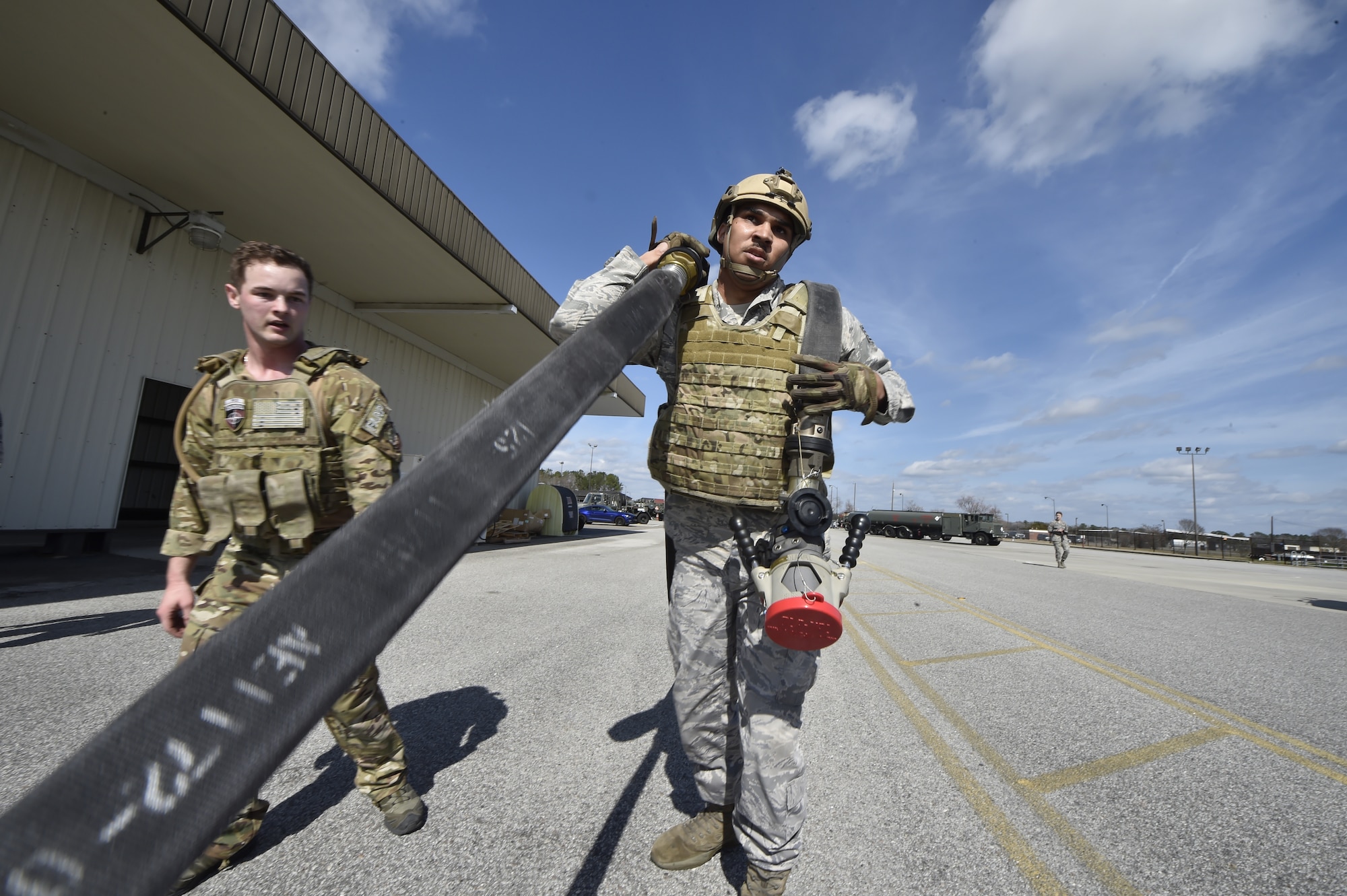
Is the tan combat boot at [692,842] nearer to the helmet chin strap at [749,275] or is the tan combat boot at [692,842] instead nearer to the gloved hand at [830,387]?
the gloved hand at [830,387]

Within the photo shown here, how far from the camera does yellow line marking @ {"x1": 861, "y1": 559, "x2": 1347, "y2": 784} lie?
2863 millimetres

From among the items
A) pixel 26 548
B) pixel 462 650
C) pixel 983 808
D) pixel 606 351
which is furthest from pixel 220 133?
pixel 983 808

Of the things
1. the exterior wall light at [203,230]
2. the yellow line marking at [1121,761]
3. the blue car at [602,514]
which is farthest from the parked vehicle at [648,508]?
the yellow line marking at [1121,761]

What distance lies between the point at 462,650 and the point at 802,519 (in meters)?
3.68

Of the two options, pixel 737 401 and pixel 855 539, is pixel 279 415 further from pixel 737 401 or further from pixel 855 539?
pixel 855 539

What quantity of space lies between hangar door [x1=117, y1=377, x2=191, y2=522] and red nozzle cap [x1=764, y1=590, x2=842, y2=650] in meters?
A: 19.4

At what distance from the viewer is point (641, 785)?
2.46 metres

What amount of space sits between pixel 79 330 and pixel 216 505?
9083mm

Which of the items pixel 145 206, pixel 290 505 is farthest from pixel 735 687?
pixel 145 206

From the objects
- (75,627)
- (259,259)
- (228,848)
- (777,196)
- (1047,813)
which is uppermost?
(777,196)

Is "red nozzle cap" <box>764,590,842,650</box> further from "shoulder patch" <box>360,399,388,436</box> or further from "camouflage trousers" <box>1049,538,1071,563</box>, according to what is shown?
"camouflage trousers" <box>1049,538,1071,563</box>

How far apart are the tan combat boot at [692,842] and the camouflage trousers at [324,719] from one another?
3.21ft

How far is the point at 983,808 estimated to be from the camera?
2.33 meters

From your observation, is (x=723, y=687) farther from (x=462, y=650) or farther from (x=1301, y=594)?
(x=1301, y=594)
